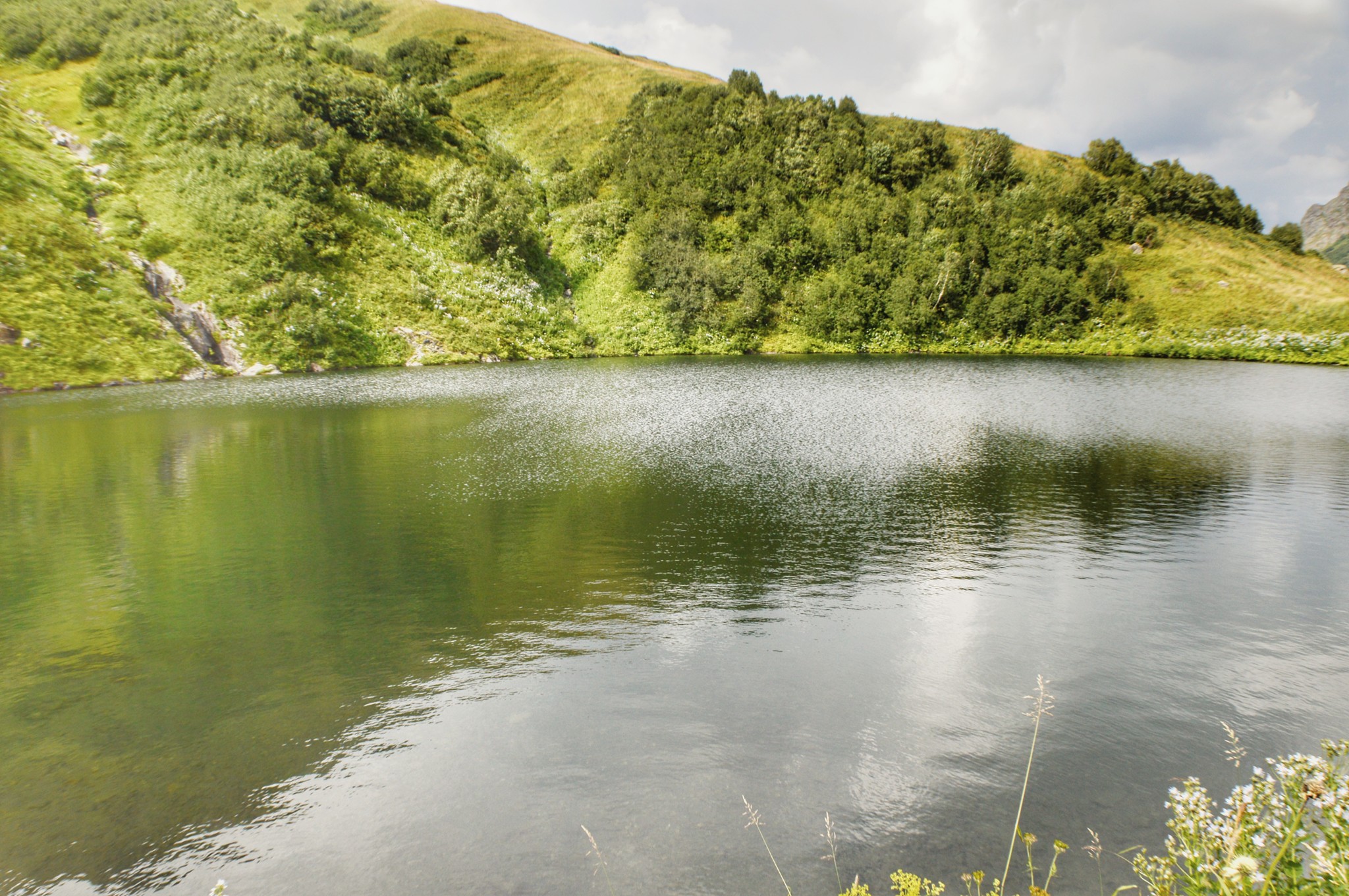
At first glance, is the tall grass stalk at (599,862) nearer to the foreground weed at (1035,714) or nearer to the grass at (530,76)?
the foreground weed at (1035,714)

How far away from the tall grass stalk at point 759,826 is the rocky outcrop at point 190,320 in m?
55.2

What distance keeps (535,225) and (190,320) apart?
39947 mm

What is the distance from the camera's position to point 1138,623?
38.1ft

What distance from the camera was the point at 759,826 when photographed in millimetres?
7043

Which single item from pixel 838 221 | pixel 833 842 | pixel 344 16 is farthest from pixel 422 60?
pixel 833 842

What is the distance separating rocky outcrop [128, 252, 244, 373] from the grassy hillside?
1.21 ft

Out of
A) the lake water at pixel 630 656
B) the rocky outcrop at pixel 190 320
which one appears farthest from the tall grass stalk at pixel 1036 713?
the rocky outcrop at pixel 190 320

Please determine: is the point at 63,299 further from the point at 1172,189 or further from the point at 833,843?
the point at 1172,189

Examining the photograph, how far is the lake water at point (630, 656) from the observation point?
6.98m

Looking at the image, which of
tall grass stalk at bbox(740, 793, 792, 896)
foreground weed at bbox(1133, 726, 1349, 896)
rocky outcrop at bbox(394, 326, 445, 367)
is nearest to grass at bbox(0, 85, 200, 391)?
rocky outcrop at bbox(394, 326, 445, 367)

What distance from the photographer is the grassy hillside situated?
5156 centimetres

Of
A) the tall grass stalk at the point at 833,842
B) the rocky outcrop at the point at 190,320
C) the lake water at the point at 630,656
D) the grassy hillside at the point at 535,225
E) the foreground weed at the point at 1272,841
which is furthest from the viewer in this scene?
the grassy hillside at the point at 535,225

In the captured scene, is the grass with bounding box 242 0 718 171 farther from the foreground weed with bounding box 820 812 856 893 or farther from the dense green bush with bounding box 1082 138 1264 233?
the foreground weed with bounding box 820 812 856 893

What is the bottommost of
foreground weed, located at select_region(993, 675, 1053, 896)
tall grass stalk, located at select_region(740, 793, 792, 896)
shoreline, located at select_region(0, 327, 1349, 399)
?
tall grass stalk, located at select_region(740, 793, 792, 896)
